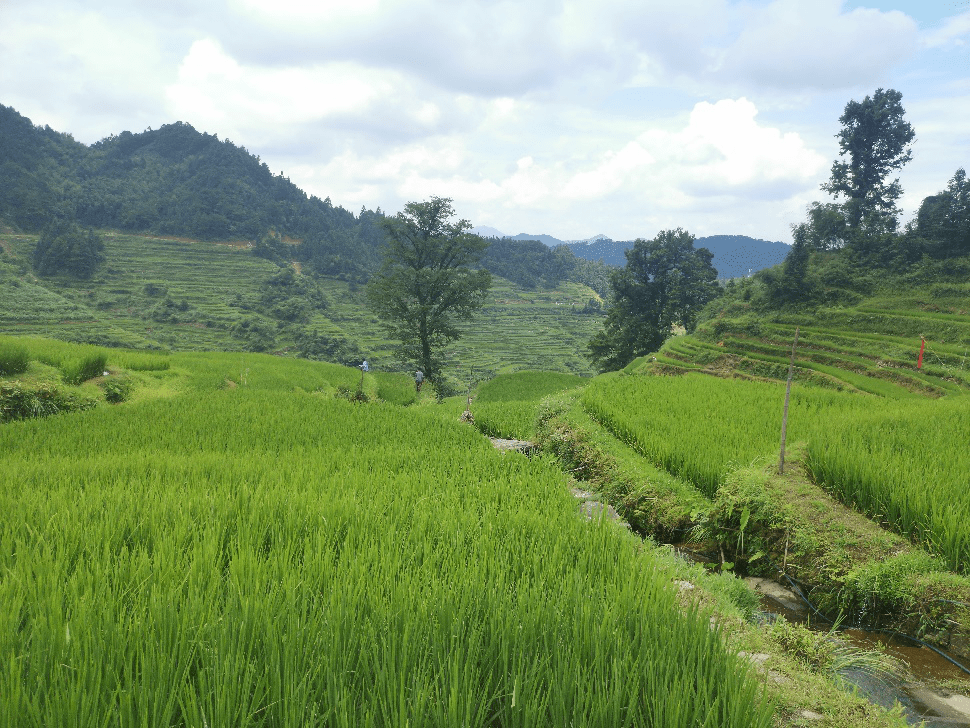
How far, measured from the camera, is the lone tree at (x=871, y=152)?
26.0m

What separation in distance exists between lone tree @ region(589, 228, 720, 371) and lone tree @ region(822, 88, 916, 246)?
8955 mm

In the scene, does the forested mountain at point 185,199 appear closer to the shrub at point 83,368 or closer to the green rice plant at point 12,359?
the shrub at point 83,368

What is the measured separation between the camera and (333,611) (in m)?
2.18

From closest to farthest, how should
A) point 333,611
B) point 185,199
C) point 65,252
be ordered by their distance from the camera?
point 333,611
point 65,252
point 185,199

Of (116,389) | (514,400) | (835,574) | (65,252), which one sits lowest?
(514,400)

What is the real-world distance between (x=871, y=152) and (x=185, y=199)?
87.6 metres

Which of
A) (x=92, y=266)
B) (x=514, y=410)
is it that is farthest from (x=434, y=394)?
(x=92, y=266)

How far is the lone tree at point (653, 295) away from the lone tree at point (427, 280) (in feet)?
39.8

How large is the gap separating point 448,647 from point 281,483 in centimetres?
286

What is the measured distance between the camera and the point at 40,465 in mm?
4867

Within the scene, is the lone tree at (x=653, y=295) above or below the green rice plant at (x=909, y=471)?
above

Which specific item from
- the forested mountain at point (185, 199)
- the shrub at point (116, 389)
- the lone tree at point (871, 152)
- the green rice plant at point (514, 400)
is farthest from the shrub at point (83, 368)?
the forested mountain at point (185, 199)

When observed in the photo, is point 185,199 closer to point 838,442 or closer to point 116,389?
point 116,389

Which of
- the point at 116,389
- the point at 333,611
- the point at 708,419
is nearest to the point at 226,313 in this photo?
the point at 116,389
